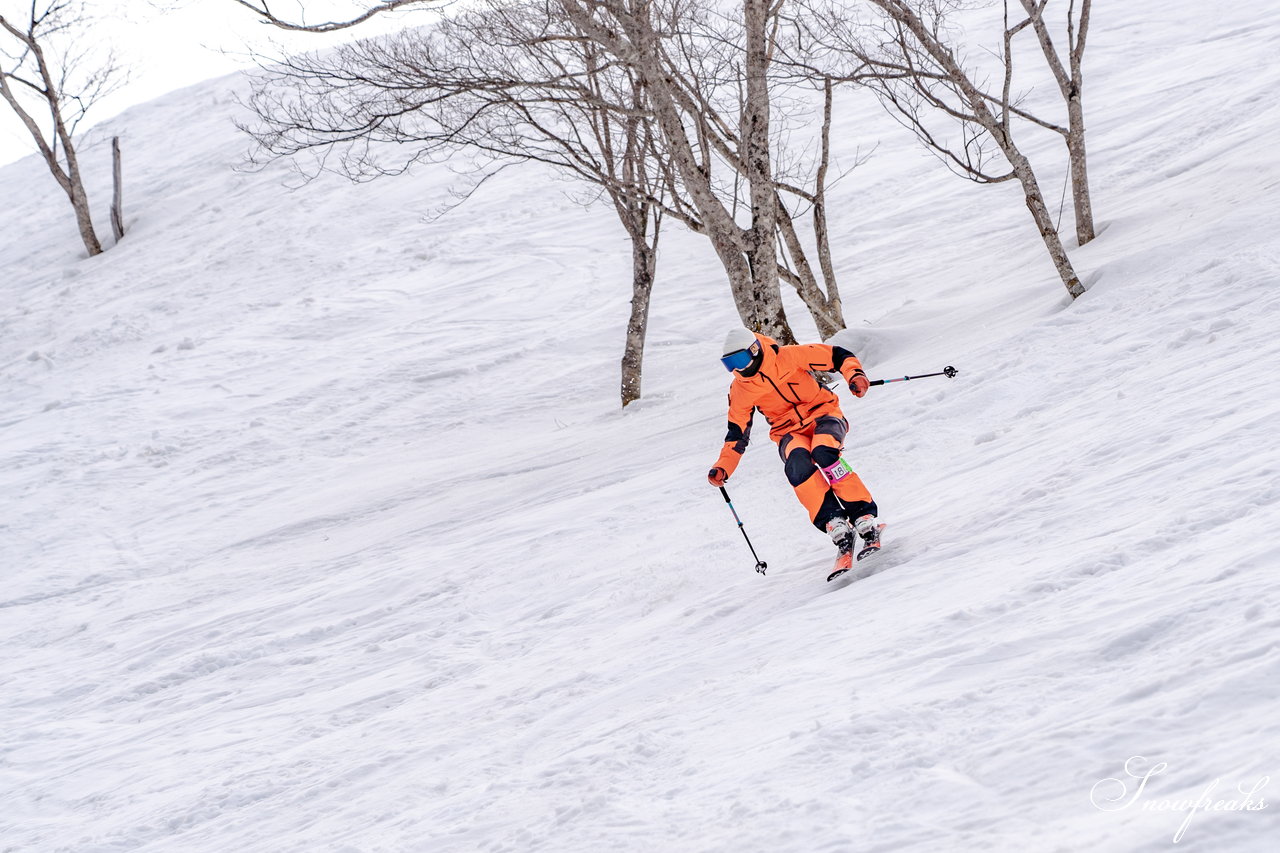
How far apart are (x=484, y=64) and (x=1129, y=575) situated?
30.9 ft

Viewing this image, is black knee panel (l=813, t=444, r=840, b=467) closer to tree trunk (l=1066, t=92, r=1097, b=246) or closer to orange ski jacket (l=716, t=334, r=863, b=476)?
orange ski jacket (l=716, t=334, r=863, b=476)

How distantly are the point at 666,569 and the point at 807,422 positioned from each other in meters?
1.51

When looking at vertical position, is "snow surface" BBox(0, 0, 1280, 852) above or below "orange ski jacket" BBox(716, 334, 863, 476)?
below

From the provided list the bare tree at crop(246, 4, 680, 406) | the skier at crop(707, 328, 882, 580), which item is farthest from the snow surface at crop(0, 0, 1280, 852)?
the bare tree at crop(246, 4, 680, 406)

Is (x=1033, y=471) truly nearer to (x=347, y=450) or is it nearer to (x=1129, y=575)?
(x=1129, y=575)

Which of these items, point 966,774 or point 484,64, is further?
point 484,64

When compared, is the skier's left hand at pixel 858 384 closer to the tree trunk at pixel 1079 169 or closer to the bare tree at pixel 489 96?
the bare tree at pixel 489 96

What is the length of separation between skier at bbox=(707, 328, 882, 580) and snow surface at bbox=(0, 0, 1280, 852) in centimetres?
41

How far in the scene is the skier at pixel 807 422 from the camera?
237 inches

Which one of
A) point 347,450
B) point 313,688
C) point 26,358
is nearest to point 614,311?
point 347,450

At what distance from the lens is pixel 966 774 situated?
3.14 meters

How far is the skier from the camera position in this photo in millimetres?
6027

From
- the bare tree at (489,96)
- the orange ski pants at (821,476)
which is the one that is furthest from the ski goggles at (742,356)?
the bare tree at (489,96)

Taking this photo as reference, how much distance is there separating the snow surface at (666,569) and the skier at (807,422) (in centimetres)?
41
